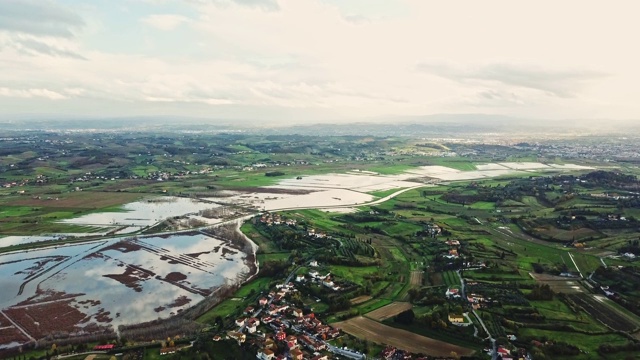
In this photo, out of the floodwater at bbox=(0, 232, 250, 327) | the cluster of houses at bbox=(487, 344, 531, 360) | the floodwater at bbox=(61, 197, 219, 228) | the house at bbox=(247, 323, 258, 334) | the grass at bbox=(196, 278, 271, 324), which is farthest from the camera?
the floodwater at bbox=(61, 197, 219, 228)

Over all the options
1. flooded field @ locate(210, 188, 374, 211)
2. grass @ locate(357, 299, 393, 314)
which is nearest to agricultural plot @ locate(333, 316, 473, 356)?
grass @ locate(357, 299, 393, 314)

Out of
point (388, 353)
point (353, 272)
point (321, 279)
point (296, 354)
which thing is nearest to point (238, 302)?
point (321, 279)

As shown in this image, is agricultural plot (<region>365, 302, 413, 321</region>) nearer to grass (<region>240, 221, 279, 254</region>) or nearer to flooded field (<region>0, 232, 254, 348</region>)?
flooded field (<region>0, 232, 254, 348</region>)

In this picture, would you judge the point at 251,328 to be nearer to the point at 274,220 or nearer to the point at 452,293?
the point at 452,293

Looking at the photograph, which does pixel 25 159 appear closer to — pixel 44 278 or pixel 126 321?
pixel 44 278

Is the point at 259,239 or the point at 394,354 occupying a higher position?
Answer: the point at 394,354

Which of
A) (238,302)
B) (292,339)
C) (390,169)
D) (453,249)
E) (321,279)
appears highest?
(390,169)

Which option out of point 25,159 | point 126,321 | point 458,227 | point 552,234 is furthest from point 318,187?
point 25,159
